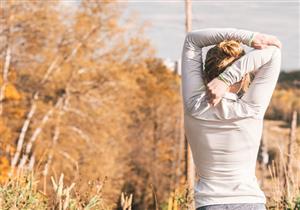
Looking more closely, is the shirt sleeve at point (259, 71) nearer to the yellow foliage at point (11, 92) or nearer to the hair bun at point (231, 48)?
the hair bun at point (231, 48)

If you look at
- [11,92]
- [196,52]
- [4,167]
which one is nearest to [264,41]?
[196,52]

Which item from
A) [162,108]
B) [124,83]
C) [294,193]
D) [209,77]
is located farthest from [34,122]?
[209,77]

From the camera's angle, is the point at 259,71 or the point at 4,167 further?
the point at 4,167

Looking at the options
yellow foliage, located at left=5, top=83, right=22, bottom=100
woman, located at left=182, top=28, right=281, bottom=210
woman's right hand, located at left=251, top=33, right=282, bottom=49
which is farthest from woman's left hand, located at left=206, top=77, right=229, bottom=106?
yellow foliage, located at left=5, top=83, right=22, bottom=100

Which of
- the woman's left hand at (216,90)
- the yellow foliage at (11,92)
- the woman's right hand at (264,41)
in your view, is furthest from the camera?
the yellow foliage at (11,92)

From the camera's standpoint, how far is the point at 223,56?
244 cm

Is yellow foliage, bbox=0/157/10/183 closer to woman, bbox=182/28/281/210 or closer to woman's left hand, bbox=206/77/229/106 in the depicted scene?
woman, bbox=182/28/281/210

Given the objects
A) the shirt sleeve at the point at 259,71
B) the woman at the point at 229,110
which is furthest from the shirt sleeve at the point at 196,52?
the shirt sleeve at the point at 259,71

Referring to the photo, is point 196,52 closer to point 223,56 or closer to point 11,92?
point 223,56

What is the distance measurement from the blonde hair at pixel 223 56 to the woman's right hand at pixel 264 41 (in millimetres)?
54

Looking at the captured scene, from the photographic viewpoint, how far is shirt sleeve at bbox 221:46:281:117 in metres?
2.38

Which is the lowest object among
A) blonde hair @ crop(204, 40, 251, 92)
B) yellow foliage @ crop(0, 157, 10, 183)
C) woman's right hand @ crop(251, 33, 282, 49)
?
yellow foliage @ crop(0, 157, 10, 183)

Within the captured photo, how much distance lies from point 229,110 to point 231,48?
227 mm

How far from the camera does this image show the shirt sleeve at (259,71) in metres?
2.38
